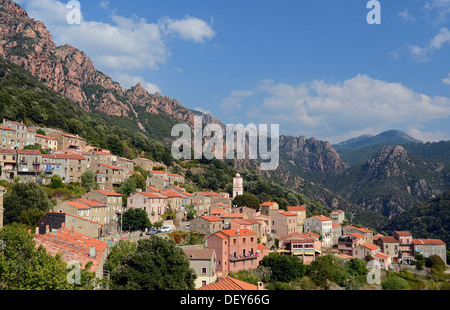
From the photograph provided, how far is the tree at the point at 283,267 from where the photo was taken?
54.2m

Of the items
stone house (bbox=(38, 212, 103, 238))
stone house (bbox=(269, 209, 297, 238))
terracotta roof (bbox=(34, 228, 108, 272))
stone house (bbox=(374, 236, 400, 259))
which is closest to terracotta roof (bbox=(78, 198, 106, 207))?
stone house (bbox=(38, 212, 103, 238))

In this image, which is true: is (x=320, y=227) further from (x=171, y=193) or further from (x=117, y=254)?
(x=117, y=254)

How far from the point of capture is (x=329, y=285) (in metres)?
59.5

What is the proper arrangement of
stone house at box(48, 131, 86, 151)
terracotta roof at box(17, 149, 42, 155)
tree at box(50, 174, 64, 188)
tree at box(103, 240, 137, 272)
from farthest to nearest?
1. stone house at box(48, 131, 86, 151)
2. terracotta roof at box(17, 149, 42, 155)
3. tree at box(50, 174, 64, 188)
4. tree at box(103, 240, 137, 272)

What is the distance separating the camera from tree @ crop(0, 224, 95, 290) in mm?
20219

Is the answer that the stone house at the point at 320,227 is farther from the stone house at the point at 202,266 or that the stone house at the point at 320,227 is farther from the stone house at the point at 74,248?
the stone house at the point at 74,248

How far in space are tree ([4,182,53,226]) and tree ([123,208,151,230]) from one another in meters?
10.9

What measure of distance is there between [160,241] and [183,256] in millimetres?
2683

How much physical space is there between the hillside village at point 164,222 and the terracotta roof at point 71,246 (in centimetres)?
8

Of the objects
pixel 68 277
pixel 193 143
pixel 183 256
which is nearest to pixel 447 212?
pixel 193 143

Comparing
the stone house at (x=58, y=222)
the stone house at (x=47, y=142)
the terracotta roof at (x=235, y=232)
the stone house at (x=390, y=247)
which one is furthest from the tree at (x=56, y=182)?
the stone house at (x=390, y=247)

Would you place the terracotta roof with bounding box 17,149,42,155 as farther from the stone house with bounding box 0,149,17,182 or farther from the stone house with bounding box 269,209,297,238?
the stone house with bounding box 269,209,297,238

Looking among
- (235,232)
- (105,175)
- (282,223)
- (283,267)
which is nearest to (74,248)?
(235,232)

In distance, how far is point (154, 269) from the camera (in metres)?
35.2
